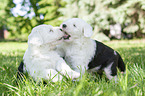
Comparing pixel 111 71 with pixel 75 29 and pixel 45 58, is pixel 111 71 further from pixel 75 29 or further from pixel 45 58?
pixel 45 58

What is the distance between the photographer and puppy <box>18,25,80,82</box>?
7.41 feet

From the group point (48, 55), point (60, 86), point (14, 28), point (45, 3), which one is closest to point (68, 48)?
point (48, 55)

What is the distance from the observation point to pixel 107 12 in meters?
11.3

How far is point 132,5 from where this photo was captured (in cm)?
1092

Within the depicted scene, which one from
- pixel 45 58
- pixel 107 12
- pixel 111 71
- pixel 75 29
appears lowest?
pixel 111 71

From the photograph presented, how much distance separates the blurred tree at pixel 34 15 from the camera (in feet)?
53.5

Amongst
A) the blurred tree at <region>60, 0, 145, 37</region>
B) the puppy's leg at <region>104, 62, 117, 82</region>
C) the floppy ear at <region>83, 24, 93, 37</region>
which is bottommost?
the puppy's leg at <region>104, 62, 117, 82</region>

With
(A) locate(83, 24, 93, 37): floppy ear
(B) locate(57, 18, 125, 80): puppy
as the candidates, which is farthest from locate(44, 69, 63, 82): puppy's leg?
(A) locate(83, 24, 93, 37): floppy ear

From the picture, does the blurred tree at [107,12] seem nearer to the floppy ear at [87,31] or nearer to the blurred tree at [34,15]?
the blurred tree at [34,15]

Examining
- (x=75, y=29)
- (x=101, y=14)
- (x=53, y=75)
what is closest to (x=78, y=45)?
(x=75, y=29)

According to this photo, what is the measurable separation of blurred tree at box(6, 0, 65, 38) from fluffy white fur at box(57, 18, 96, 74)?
44.2 feet

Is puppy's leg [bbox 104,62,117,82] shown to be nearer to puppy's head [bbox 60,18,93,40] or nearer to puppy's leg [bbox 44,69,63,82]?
puppy's head [bbox 60,18,93,40]

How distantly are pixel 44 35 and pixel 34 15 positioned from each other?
54.6 feet

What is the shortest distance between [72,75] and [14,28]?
60.5ft
